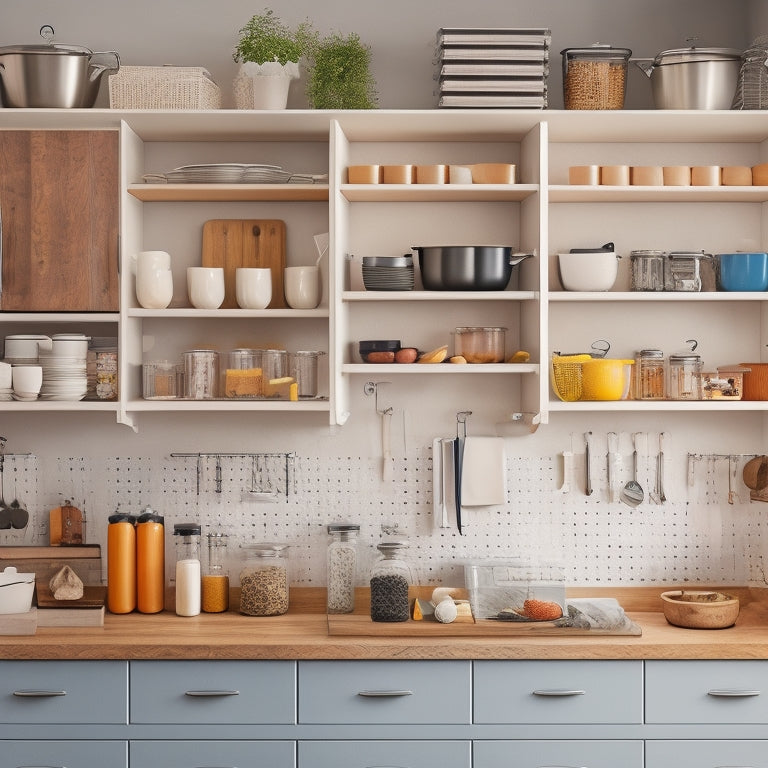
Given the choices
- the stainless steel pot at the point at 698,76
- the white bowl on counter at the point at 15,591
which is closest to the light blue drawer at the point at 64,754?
the white bowl on counter at the point at 15,591

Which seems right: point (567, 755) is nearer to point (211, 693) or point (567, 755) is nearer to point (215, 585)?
point (211, 693)

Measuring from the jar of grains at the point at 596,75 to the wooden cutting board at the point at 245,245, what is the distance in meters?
1.05

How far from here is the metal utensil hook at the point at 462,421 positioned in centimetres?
323

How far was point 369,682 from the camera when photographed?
2688 millimetres

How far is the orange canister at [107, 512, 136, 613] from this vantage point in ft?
9.92

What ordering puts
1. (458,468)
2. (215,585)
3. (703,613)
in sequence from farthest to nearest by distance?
1. (458,468)
2. (215,585)
3. (703,613)

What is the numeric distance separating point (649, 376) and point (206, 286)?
145 cm

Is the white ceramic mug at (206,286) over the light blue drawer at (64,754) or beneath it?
over

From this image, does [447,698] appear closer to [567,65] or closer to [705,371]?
[705,371]

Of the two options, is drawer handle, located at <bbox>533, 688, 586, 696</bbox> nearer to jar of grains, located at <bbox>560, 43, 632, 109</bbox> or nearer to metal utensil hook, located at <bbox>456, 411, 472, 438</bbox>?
metal utensil hook, located at <bbox>456, 411, 472, 438</bbox>

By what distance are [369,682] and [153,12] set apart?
7.54 feet

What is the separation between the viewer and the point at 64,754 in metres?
2.69

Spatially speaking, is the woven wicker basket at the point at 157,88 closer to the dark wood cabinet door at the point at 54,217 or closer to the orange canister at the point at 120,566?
the dark wood cabinet door at the point at 54,217

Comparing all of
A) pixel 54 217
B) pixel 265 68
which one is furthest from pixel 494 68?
pixel 54 217
